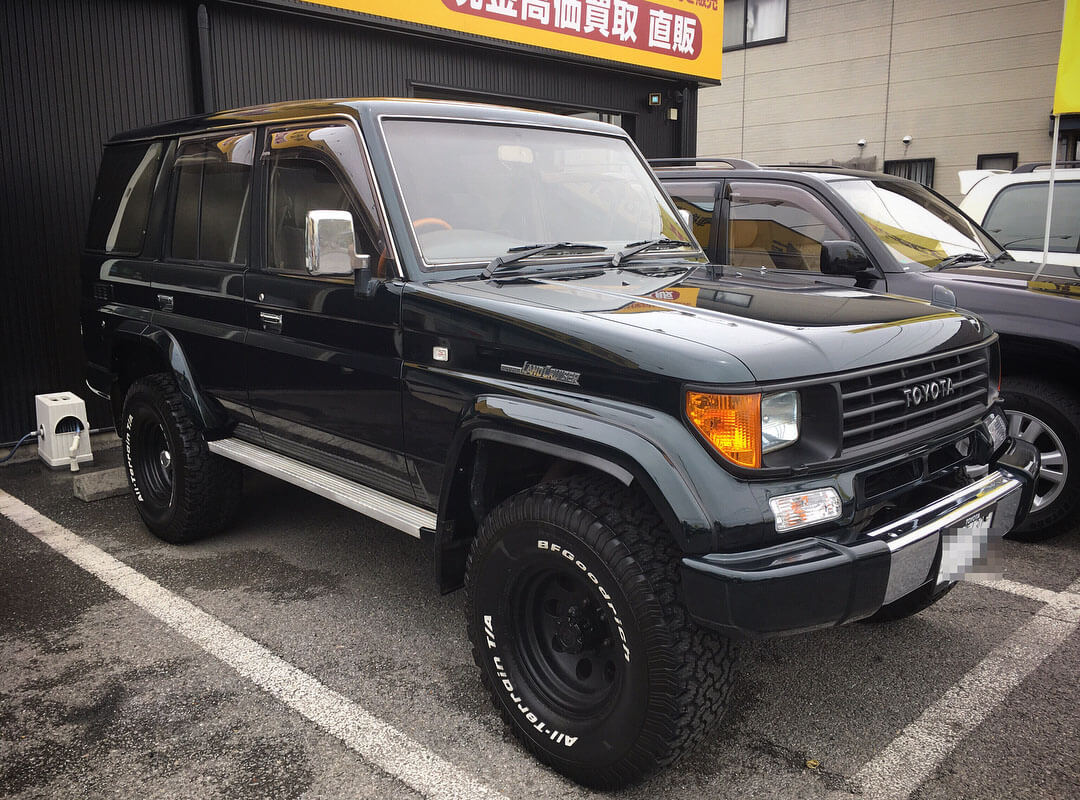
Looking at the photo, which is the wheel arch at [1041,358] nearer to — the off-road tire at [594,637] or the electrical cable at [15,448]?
the off-road tire at [594,637]

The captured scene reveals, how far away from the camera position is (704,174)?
585 centimetres

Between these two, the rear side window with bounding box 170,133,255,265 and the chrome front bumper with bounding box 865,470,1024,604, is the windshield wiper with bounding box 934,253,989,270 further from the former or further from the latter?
the rear side window with bounding box 170,133,255,265

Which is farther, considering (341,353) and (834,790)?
(341,353)

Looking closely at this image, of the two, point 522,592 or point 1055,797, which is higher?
point 522,592

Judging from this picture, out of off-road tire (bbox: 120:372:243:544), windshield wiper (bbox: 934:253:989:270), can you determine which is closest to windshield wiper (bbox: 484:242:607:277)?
off-road tire (bbox: 120:372:243:544)

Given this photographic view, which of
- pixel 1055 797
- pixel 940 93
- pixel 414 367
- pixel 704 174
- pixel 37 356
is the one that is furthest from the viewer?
pixel 940 93

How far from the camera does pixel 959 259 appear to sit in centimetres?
518

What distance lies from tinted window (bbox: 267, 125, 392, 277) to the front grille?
164 centimetres

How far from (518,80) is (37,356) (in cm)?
554

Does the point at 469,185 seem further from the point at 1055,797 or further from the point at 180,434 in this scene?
the point at 1055,797

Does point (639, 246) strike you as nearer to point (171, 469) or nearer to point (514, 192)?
point (514, 192)

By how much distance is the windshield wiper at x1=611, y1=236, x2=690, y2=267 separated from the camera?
3.46 m

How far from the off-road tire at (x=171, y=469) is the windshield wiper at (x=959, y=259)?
159 inches

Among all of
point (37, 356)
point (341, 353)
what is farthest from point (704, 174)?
point (37, 356)
